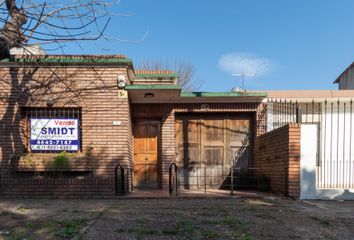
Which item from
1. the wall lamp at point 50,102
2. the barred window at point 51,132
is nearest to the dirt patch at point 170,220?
the barred window at point 51,132

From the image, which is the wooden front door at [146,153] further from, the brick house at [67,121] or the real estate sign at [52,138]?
the real estate sign at [52,138]

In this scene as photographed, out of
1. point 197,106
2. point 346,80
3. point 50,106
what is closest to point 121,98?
point 50,106

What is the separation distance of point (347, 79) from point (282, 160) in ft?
43.4

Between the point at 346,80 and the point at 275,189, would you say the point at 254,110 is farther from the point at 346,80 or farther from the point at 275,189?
the point at 346,80

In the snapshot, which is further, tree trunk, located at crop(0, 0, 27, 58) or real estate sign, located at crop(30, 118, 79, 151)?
real estate sign, located at crop(30, 118, 79, 151)

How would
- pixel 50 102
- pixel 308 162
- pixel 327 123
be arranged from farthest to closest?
pixel 327 123, pixel 50 102, pixel 308 162

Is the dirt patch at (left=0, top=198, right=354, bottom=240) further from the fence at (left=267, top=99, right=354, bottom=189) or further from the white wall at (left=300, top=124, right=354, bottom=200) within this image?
the fence at (left=267, top=99, right=354, bottom=189)

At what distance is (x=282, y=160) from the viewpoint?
8.87 meters

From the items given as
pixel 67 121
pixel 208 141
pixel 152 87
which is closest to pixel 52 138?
pixel 67 121

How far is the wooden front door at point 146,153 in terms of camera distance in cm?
1124

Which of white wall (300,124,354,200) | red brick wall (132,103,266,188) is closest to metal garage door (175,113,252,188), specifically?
red brick wall (132,103,266,188)

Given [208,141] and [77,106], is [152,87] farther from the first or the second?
[208,141]

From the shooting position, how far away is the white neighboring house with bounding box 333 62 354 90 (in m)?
19.1

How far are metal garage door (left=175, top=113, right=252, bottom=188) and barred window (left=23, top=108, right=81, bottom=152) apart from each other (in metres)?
3.25
